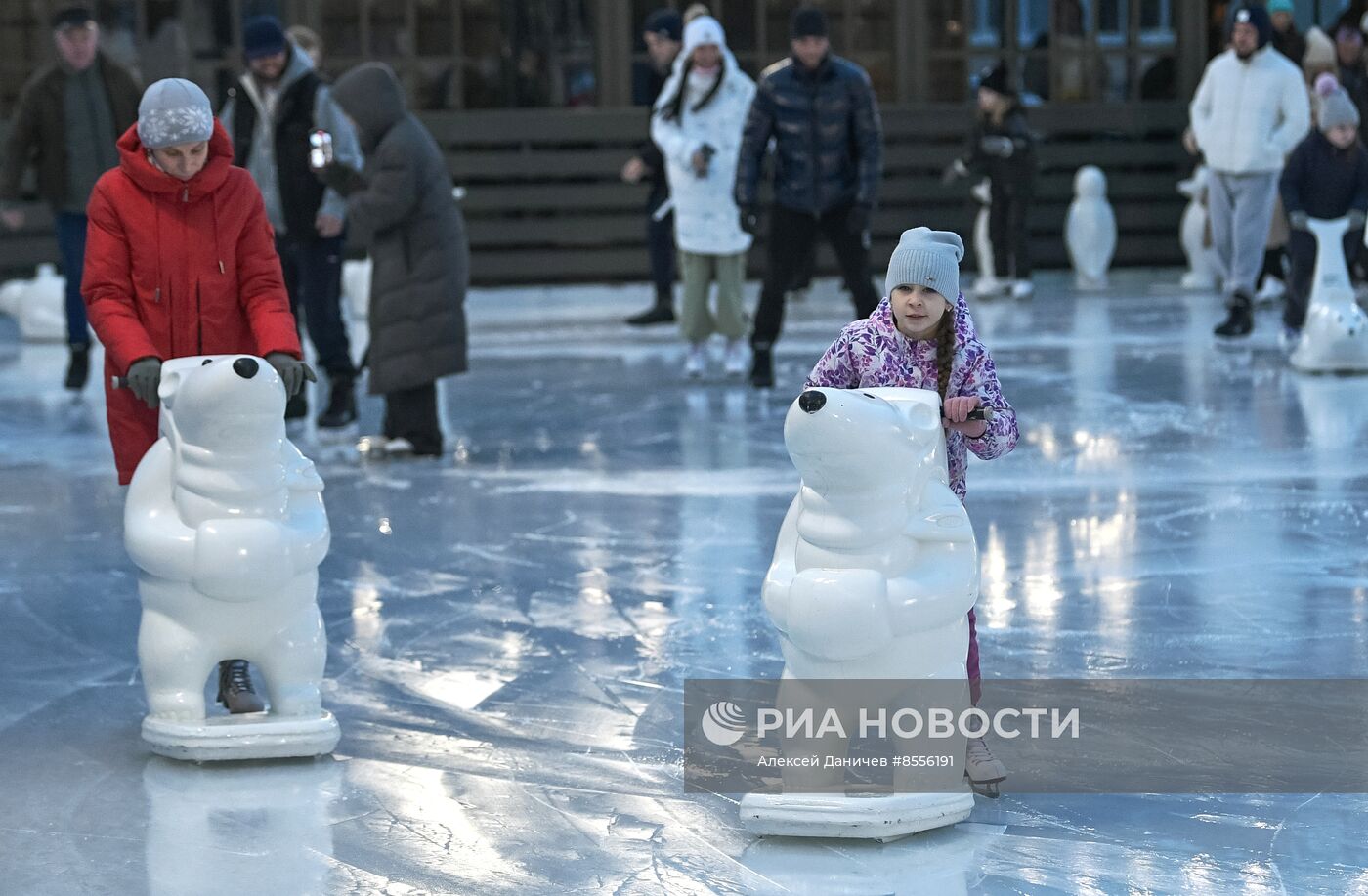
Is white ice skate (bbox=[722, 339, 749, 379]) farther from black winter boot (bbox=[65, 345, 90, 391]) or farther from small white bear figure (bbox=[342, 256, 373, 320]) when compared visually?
small white bear figure (bbox=[342, 256, 373, 320])

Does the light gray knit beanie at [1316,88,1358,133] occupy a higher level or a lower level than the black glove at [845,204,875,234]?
higher

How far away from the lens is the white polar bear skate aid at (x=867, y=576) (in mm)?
3377

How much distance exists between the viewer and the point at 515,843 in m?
3.55

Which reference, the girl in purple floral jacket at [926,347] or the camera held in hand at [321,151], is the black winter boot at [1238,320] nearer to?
the camera held in hand at [321,151]

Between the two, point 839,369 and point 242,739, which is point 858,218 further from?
point 242,739

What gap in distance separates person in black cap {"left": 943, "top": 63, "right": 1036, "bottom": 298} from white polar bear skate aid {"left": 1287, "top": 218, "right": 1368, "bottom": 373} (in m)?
4.38

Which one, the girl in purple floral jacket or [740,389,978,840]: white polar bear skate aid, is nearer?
[740,389,978,840]: white polar bear skate aid

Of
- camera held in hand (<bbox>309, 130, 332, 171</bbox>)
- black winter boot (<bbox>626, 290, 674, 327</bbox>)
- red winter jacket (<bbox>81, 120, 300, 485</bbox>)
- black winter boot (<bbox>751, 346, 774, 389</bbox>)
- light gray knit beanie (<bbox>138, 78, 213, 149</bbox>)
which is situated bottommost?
black winter boot (<bbox>626, 290, 674, 327</bbox>)

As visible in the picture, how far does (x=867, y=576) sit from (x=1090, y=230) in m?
11.5

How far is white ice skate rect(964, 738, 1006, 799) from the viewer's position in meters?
3.73

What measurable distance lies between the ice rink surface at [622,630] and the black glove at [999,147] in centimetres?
400

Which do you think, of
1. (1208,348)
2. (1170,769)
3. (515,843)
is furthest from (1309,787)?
(1208,348)

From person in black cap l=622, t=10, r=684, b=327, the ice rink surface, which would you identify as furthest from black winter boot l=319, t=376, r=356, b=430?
person in black cap l=622, t=10, r=684, b=327

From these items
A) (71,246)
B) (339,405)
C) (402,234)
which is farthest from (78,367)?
(402,234)
